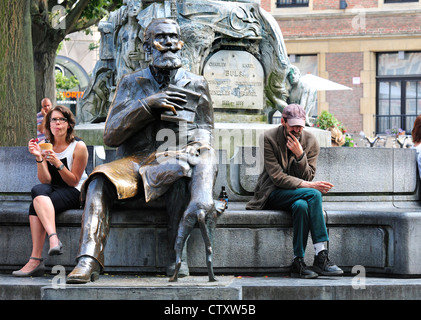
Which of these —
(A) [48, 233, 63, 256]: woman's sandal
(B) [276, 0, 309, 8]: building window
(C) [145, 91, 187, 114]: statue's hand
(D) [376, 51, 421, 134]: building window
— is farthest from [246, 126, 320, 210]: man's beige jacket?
(B) [276, 0, 309, 8]: building window

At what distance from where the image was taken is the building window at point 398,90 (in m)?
30.9

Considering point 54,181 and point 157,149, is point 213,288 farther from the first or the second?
point 54,181

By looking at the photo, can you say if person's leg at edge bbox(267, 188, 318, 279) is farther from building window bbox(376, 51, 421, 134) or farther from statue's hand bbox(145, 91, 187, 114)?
building window bbox(376, 51, 421, 134)

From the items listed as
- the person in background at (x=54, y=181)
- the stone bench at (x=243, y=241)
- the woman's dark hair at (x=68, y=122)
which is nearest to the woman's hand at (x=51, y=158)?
the person in background at (x=54, y=181)

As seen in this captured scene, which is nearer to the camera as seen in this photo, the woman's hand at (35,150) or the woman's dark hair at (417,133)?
the woman's hand at (35,150)

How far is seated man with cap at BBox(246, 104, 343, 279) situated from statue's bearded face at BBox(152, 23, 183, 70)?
1.04 metres

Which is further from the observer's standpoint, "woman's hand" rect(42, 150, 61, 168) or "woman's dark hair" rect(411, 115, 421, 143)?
"woman's dark hair" rect(411, 115, 421, 143)

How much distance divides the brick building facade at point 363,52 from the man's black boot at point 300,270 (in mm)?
24473

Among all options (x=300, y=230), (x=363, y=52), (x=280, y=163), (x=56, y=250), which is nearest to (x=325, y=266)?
(x=300, y=230)

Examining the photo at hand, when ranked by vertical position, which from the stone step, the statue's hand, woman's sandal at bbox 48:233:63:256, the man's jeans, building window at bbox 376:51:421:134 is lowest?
the stone step

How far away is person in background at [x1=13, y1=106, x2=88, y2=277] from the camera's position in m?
7.04

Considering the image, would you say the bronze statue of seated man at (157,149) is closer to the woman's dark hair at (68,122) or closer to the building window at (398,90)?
the woman's dark hair at (68,122)

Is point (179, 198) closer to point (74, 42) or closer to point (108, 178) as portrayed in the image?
point (108, 178)

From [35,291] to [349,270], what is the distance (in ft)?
8.52
